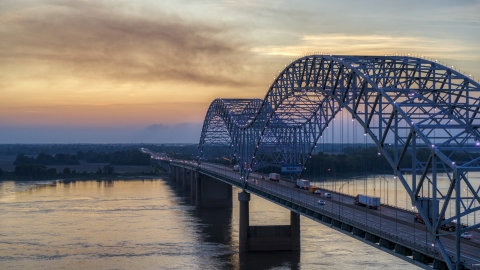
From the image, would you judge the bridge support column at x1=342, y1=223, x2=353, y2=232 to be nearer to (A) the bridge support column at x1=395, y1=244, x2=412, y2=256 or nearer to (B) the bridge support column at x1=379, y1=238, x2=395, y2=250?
(B) the bridge support column at x1=379, y1=238, x2=395, y2=250

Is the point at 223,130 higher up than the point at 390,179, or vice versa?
the point at 223,130

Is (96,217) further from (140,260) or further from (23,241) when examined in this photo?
(140,260)

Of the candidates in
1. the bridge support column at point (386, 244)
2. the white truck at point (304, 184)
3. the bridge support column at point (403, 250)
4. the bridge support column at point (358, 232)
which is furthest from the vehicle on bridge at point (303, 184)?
the bridge support column at point (403, 250)

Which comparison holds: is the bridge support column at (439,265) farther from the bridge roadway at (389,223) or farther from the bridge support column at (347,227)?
the bridge support column at (347,227)

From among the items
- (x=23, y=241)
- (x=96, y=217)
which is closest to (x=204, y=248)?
(x=23, y=241)

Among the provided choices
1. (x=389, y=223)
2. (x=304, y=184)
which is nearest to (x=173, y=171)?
(x=304, y=184)

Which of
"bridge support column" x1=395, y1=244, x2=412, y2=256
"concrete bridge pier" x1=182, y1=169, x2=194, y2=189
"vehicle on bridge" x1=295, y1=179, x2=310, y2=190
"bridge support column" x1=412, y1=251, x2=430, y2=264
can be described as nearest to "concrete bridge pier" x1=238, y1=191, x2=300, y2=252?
"vehicle on bridge" x1=295, y1=179, x2=310, y2=190
